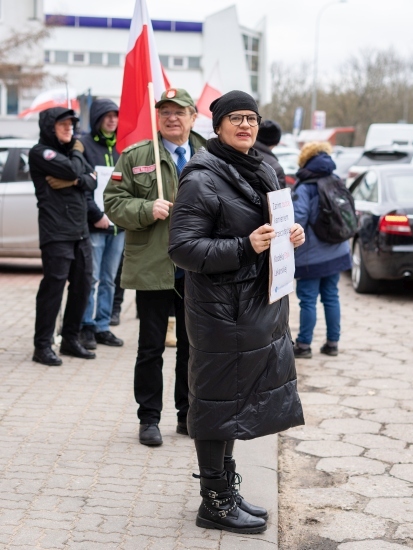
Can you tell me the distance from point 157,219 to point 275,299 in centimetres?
143

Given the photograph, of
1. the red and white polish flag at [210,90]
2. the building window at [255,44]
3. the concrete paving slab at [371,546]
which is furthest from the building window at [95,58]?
the concrete paving slab at [371,546]

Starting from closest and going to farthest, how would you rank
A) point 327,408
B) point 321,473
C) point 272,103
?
point 321,473
point 327,408
point 272,103

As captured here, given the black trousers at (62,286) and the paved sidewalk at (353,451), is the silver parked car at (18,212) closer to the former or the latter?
the paved sidewalk at (353,451)

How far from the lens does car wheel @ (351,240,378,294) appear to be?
12102 mm

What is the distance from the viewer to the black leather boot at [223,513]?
14.5 feet

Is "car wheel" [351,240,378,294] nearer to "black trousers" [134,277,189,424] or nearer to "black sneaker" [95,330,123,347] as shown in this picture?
"black sneaker" [95,330,123,347]

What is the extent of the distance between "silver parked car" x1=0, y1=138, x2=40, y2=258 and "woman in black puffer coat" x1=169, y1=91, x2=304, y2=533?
8865mm

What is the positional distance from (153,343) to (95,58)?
2716 inches

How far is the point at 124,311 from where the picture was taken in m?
10.5

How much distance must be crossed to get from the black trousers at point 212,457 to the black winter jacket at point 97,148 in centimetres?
414

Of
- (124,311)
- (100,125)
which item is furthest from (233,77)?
(100,125)

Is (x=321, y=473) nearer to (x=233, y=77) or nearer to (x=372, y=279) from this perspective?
(x=372, y=279)

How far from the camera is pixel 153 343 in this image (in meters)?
5.62

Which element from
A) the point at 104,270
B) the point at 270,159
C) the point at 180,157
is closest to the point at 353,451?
the point at 180,157
